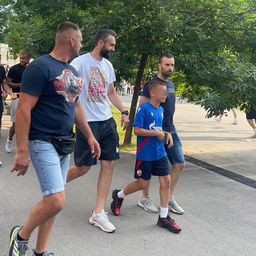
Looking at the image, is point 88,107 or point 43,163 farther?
point 88,107

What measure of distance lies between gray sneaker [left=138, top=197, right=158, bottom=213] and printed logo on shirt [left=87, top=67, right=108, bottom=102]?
1.31 m

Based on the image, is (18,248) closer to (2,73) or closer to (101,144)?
(101,144)

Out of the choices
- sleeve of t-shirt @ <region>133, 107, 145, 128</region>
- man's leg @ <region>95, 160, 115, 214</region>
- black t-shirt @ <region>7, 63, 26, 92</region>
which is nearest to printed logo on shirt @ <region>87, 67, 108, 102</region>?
sleeve of t-shirt @ <region>133, 107, 145, 128</region>

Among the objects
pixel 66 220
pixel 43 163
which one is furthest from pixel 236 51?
pixel 43 163

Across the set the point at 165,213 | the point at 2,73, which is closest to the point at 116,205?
the point at 165,213

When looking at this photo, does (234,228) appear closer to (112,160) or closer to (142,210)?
(142,210)

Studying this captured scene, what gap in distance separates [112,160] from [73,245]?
984 mm

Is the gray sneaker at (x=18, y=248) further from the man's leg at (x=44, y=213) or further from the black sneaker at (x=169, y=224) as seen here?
the black sneaker at (x=169, y=224)

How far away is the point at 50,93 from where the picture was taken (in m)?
3.34

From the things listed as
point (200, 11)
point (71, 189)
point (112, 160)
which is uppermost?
point (200, 11)

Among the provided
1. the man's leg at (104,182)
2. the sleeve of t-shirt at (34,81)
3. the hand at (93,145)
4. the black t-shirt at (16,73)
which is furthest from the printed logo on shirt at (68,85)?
the black t-shirt at (16,73)

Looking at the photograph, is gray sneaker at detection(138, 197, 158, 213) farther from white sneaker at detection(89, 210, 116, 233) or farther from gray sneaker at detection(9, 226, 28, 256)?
gray sneaker at detection(9, 226, 28, 256)

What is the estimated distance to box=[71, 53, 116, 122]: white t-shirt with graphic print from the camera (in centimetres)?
459

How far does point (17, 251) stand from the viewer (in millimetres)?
3443
